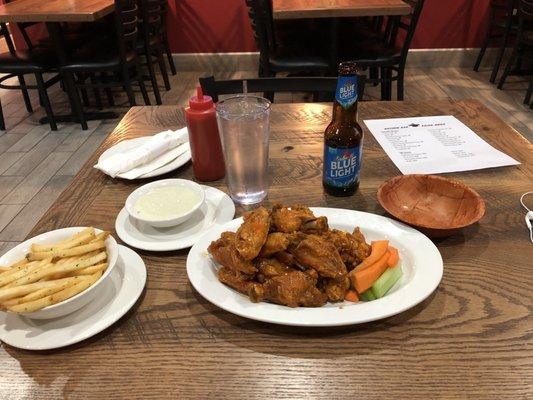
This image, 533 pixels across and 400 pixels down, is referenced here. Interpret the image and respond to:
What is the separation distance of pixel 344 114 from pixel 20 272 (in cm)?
71

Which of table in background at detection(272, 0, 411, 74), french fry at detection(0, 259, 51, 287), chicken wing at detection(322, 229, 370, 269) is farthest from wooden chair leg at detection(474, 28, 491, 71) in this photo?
french fry at detection(0, 259, 51, 287)

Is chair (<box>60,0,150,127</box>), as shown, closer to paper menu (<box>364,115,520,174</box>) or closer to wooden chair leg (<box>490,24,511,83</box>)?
paper menu (<box>364,115,520,174</box>)

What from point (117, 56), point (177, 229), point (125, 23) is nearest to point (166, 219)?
point (177, 229)

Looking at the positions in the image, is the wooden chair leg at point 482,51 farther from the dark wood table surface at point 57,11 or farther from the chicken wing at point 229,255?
the chicken wing at point 229,255

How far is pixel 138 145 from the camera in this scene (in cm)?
134

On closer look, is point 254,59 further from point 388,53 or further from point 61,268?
point 61,268

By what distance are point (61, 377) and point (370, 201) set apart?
73cm

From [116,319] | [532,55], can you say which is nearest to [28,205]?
[116,319]

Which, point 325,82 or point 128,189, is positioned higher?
point 325,82

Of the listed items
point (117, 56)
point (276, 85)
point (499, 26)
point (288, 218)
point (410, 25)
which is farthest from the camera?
point (499, 26)

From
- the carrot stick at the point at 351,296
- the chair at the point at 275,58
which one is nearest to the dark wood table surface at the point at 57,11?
the chair at the point at 275,58

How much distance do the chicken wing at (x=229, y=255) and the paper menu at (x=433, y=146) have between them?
0.59 meters

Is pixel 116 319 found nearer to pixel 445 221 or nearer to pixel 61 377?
pixel 61 377

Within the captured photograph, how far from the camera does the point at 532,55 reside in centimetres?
398
